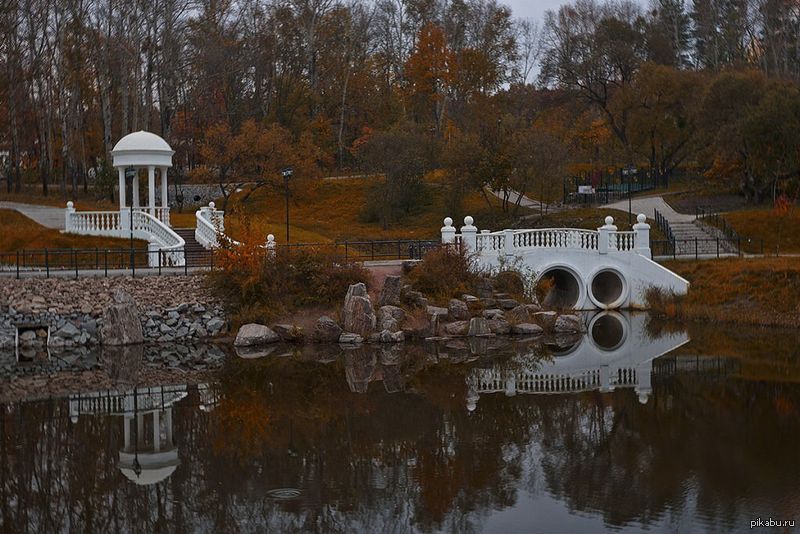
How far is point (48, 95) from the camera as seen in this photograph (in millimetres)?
54562

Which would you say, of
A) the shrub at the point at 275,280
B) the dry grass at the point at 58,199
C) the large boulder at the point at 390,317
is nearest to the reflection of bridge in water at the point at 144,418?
the shrub at the point at 275,280

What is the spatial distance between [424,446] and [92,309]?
47.8ft

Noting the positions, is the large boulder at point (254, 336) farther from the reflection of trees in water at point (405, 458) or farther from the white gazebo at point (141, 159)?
the white gazebo at point (141, 159)

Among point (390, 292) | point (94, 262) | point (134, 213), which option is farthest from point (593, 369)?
point (134, 213)

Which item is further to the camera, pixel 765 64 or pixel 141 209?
pixel 765 64

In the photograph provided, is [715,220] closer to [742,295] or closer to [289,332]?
[742,295]

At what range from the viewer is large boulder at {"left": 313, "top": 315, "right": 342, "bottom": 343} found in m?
27.0

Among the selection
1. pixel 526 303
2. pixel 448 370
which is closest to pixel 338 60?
pixel 526 303

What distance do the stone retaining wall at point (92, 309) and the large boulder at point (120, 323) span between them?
0.35m

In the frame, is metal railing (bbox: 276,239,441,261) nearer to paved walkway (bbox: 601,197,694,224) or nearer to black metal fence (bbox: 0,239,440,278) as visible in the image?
black metal fence (bbox: 0,239,440,278)

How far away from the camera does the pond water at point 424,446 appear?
12.9 m

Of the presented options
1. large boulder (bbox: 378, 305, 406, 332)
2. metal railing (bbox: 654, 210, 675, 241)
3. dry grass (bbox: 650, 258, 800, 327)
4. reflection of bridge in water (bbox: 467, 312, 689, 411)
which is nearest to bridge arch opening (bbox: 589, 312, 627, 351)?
reflection of bridge in water (bbox: 467, 312, 689, 411)

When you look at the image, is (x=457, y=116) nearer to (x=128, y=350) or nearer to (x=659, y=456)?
(x=128, y=350)

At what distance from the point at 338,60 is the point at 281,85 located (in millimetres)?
6488
